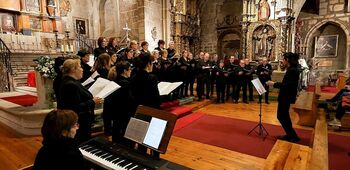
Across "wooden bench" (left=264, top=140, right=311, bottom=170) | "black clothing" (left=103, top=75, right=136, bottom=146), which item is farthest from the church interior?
"black clothing" (left=103, top=75, right=136, bottom=146)

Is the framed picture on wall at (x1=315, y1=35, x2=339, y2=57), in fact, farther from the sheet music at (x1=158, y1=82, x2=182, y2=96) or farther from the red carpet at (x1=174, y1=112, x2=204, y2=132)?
the sheet music at (x1=158, y1=82, x2=182, y2=96)

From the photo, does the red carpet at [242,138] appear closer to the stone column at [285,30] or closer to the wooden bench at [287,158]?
the wooden bench at [287,158]

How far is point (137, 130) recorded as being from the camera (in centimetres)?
168

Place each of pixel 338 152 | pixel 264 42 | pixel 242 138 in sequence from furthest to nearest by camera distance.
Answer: pixel 264 42
pixel 242 138
pixel 338 152

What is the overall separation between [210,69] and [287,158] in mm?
4356

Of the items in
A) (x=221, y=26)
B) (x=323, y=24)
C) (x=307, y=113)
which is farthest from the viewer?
(x=221, y=26)

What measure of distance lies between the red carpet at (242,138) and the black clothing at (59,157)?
2615mm

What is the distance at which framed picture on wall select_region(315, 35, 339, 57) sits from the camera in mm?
10820

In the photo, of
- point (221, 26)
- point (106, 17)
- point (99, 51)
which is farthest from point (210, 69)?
point (106, 17)

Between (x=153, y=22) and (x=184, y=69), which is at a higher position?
(x=153, y=22)

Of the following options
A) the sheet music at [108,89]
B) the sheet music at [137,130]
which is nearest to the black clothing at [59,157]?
the sheet music at [137,130]

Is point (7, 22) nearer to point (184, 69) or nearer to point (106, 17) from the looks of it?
point (106, 17)

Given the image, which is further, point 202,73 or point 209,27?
point 209,27

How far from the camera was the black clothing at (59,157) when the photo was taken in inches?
49.1
